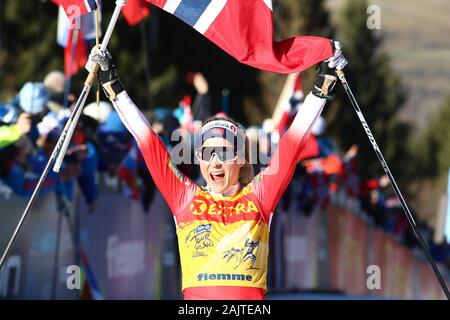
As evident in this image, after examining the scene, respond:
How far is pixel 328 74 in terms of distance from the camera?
7.32m

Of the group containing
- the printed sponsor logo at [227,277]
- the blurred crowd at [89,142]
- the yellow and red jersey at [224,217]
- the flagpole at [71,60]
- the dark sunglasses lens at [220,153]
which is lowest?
the printed sponsor logo at [227,277]

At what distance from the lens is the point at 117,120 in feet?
43.9

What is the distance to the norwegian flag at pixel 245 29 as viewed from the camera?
25.9 feet

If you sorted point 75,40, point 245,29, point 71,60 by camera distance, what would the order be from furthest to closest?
→ point 75,40 < point 71,60 < point 245,29

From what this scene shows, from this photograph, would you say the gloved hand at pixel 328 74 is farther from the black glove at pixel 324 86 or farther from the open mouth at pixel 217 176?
the open mouth at pixel 217 176

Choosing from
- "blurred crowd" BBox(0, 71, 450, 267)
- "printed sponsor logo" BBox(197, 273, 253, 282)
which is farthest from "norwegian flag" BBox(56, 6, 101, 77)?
"printed sponsor logo" BBox(197, 273, 253, 282)

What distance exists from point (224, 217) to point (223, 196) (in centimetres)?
14

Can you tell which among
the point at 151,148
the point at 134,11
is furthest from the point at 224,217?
the point at 134,11

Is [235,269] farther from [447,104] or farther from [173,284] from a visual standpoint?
[447,104]

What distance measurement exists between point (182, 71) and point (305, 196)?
16408 mm

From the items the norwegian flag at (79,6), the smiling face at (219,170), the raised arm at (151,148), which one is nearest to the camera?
the smiling face at (219,170)

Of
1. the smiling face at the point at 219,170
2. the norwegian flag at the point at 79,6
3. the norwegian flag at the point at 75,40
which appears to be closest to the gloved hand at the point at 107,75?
the smiling face at the point at 219,170

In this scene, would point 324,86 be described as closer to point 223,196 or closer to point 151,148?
point 223,196
